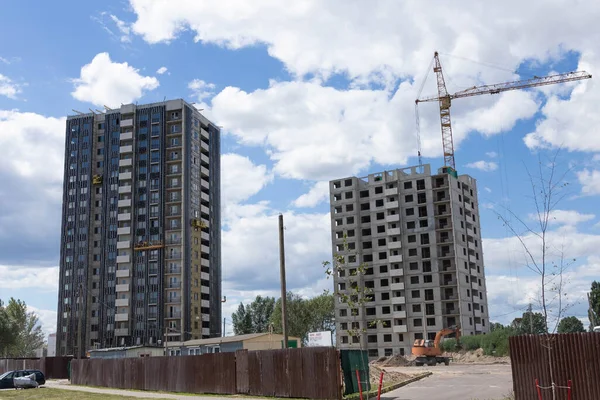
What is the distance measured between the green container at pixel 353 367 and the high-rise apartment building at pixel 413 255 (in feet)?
261

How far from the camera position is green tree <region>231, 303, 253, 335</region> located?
128375mm

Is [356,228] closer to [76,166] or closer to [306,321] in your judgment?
[306,321]

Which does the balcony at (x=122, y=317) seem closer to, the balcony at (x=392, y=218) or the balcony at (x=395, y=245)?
the balcony at (x=395, y=245)

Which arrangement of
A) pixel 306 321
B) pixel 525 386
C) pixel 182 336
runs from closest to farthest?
pixel 525 386 < pixel 182 336 < pixel 306 321

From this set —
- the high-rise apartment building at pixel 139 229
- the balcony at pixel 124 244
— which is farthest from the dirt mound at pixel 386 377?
the balcony at pixel 124 244

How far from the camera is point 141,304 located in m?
103

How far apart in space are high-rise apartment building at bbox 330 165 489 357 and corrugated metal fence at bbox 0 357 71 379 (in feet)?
181

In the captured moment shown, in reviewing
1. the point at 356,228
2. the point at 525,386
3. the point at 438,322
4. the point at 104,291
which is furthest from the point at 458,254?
the point at 525,386

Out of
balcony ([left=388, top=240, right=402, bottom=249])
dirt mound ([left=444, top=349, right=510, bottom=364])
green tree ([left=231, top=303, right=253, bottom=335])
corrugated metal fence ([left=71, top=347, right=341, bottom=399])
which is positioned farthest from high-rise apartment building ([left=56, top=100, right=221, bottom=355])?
corrugated metal fence ([left=71, top=347, right=341, bottom=399])

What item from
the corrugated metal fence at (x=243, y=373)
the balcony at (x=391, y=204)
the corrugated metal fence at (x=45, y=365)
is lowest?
the corrugated metal fence at (x=45, y=365)

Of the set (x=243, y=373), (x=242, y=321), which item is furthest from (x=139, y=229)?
(x=243, y=373)

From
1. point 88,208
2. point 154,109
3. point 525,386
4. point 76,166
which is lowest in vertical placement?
point 525,386

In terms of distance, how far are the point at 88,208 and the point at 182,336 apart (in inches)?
1266

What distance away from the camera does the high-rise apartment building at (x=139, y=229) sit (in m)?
103
